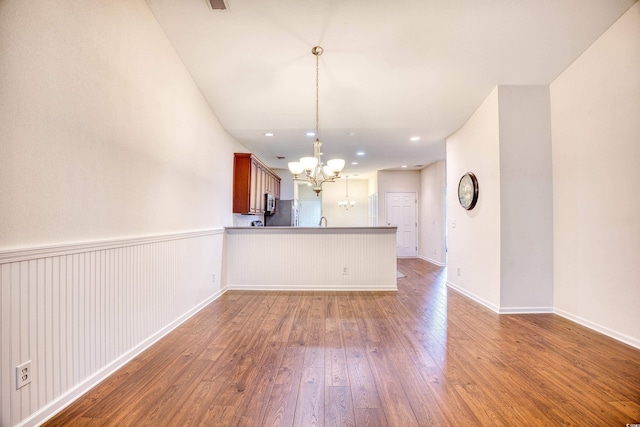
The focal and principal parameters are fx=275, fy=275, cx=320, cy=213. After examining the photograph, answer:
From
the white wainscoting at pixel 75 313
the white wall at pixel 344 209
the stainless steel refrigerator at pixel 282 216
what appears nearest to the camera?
the white wainscoting at pixel 75 313

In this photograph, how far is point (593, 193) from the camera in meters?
2.91

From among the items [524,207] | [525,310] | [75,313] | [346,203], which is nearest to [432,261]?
[346,203]

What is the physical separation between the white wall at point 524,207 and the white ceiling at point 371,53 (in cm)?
47

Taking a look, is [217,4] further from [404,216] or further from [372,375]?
[404,216]

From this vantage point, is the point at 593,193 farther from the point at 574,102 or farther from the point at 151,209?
the point at 151,209

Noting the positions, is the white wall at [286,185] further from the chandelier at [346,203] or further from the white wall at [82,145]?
the white wall at [82,145]

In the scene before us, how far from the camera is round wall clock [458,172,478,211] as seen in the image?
396cm

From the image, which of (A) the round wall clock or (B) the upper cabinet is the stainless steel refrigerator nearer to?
(B) the upper cabinet

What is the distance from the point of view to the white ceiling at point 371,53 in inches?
102

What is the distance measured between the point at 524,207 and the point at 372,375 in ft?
9.41

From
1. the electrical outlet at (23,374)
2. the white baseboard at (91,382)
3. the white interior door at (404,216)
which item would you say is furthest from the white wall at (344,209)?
the electrical outlet at (23,374)

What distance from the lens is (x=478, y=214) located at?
12.9 feet

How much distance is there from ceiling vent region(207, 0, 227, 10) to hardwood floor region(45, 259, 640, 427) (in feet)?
10.2

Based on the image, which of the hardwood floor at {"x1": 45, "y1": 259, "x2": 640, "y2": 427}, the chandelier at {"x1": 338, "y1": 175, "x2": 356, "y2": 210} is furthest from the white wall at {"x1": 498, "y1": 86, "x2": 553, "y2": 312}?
the chandelier at {"x1": 338, "y1": 175, "x2": 356, "y2": 210}
